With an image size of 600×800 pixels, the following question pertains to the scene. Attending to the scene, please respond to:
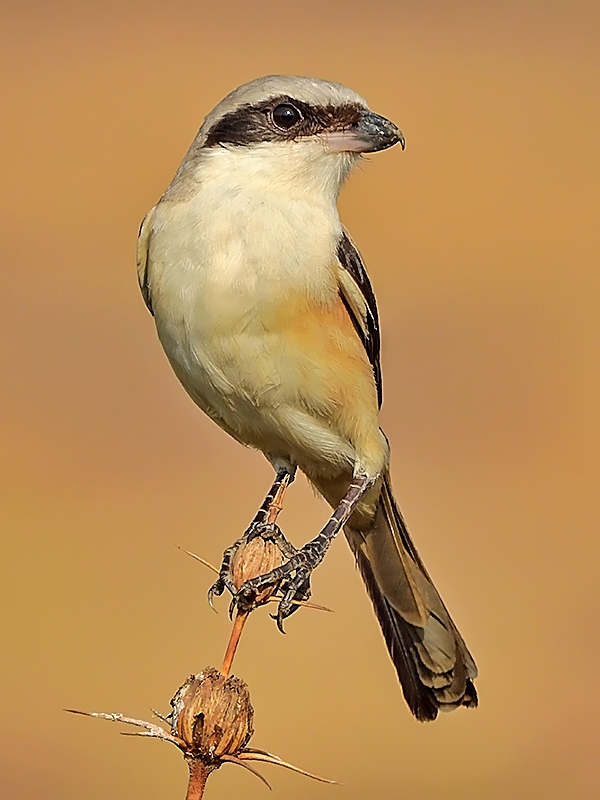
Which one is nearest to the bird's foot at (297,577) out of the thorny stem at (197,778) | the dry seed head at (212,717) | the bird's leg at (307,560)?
the bird's leg at (307,560)

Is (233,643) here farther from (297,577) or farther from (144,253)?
(144,253)

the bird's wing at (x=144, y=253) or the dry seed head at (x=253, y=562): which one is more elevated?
the bird's wing at (x=144, y=253)

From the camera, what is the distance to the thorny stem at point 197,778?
1.15 meters

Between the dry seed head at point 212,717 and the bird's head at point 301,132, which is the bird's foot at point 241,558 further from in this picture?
the bird's head at point 301,132

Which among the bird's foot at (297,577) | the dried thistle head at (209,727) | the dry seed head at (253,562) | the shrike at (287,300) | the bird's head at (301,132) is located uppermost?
the bird's head at (301,132)

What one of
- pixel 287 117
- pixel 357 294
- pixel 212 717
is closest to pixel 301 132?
pixel 287 117

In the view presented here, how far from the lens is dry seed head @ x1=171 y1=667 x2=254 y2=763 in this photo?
125cm

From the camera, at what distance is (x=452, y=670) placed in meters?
2.69

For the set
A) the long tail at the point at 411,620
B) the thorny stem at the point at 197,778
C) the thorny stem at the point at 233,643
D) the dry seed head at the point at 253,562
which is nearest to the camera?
the thorny stem at the point at 197,778

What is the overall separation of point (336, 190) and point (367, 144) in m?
0.15

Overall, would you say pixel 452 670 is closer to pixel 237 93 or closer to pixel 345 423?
pixel 345 423

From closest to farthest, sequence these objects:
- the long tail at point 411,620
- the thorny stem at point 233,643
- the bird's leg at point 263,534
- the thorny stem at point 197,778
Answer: the thorny stem at point 197,778
the thorny stem at point 233,643
the bird's leg at point 263,534
the long tail at point 411,620

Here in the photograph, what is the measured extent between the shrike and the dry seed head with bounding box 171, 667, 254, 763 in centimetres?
80

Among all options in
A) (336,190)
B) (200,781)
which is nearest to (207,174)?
(336,190)
